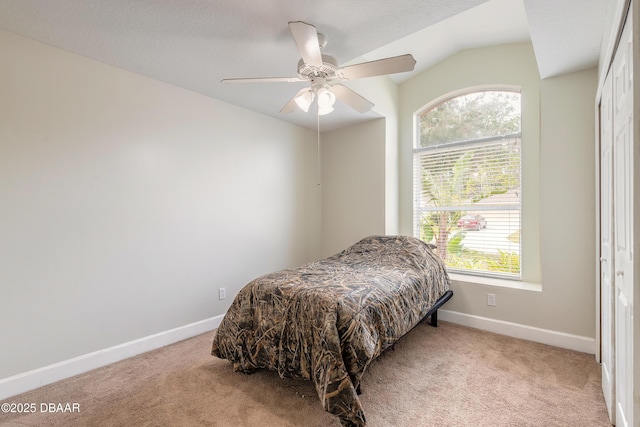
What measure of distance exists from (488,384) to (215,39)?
3.00 metres

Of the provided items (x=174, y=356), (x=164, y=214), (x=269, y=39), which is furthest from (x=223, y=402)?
(x=269, y=39)

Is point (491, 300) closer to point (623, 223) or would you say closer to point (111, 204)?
point (623, 223)

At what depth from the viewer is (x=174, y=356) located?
2453mm

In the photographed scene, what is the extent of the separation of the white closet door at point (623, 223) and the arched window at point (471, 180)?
165 cm

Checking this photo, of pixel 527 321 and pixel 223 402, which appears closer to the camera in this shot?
pixel 223 402

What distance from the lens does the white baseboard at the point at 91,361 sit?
1.93m

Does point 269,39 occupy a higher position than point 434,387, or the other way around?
point 269,39

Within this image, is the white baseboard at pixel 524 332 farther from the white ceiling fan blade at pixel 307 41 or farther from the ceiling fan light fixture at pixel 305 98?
the white ceiling fan blade at pixel 307 41

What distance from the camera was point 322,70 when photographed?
1840mm

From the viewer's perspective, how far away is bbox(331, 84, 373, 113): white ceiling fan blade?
6.84ft

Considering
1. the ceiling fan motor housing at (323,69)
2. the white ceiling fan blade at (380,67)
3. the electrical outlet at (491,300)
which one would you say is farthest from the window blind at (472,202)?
the ceiling fan motor housing at (323,69)

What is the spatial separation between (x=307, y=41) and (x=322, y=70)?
0.30 m

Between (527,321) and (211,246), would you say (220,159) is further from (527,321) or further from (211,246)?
(527,321)

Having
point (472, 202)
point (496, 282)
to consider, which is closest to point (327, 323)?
point (496, 282)
